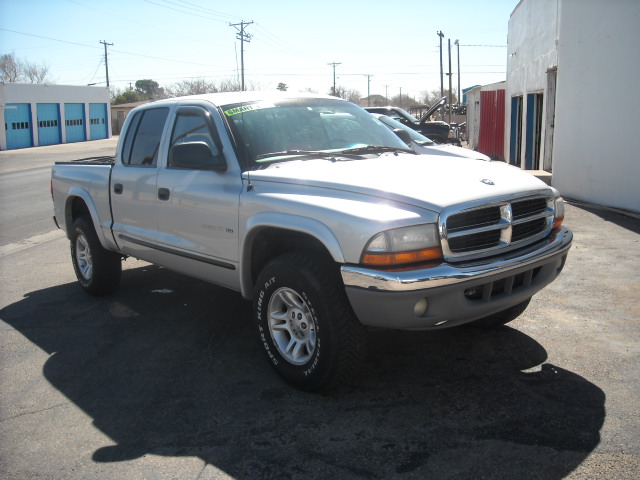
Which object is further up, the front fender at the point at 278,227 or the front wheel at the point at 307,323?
the front fender at the point at 278,227

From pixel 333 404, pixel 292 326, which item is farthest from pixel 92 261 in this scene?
pixel 333 404

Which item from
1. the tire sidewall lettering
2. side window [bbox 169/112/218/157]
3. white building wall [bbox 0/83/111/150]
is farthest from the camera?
white building wall [bbox 0/83/111/150]

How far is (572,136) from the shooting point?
1173 centimetres

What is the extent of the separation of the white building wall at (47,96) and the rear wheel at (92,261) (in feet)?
147

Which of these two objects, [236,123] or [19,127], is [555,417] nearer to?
[236,123]

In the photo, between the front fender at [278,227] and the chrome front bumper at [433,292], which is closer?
the chrome front bumper at [433,292]

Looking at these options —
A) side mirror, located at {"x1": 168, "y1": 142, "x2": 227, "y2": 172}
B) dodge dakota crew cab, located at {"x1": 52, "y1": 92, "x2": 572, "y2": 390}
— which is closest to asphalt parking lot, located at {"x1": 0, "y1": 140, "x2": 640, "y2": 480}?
dodge dakota crew cab, located at {"x1": 52, "y1": 92, "x2": 572, "y2": 390}

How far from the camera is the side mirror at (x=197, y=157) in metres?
4.52

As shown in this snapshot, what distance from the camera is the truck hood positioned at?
12.2 feet

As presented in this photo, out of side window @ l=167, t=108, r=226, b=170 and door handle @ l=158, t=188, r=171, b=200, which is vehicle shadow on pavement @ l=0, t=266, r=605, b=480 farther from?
side window @ l=167, t=108, r=226, b=170

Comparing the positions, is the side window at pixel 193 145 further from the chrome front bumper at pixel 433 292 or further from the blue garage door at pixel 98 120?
the blue garage door at pixel 98 120

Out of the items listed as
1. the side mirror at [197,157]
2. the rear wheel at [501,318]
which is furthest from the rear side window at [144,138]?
the rear wheel at [501,318]

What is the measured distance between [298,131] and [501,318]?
7.06 ft

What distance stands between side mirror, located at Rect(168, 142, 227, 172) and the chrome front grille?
1804 mm
